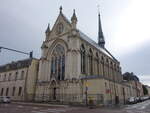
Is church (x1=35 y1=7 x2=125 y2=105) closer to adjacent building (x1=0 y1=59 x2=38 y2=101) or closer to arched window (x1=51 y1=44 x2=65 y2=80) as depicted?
arched window (x1=51 y1=44 x2=65 y2=80)

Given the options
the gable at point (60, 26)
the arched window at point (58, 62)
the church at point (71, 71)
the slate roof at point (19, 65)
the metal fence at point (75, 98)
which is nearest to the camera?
the metal fence at point (75, 98)

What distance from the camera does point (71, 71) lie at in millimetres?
33719

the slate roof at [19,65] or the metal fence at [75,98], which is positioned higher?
the slate roof at [19,65]

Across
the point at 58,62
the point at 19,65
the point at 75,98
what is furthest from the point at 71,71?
the point at 19,65

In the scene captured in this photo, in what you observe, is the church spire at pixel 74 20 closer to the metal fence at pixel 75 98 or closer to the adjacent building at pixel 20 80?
the adjacent building at pixel 20 80

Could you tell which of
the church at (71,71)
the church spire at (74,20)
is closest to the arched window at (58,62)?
the church at (71,71)

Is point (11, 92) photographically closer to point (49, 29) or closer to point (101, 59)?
point (49, 29)

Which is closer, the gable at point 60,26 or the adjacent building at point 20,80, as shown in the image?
the gable at point 60,26

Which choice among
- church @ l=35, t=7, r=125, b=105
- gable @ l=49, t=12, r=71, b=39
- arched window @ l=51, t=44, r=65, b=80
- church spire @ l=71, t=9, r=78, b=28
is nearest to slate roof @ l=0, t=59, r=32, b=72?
church @ l=35, t=7, r=125, b=105

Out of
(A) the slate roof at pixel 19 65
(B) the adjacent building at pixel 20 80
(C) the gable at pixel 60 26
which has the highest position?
(C) the gable at pixel 60 26

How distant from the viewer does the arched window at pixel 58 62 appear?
1474 inches

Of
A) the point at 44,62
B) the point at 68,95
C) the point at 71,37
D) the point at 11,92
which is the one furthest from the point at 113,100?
the point at 11,92

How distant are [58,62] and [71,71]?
281 inches

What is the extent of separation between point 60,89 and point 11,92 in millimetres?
18094
